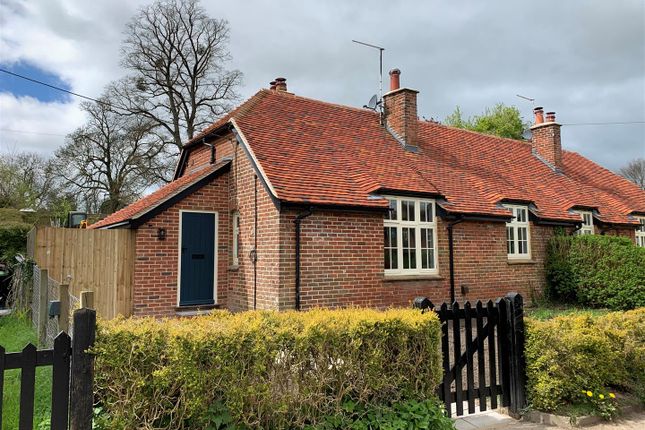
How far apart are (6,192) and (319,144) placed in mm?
22969

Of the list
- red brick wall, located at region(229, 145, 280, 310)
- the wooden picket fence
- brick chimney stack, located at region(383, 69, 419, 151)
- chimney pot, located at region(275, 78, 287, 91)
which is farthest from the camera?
chimney pot, located at region(275, 78, 287, 91)

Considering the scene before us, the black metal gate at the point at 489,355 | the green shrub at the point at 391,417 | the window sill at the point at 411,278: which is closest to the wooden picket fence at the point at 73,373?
the green shrub at the point at 391,417

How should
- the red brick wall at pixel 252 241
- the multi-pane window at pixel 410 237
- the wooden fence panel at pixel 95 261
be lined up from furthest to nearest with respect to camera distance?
the multi-pane window at pixel 410 237, the wooden fence panel at pixel 95 261, the red brick wall at pixel 252 241

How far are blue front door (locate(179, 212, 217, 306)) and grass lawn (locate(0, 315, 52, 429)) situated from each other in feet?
10.4

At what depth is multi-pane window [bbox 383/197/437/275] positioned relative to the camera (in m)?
10.7

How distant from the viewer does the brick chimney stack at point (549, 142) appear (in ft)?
60.0

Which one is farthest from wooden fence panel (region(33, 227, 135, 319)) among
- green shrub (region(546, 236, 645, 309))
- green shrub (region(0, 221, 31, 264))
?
green shrub (region(546, 236, 645, 309))

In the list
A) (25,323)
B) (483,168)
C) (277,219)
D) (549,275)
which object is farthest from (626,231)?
(25,323)

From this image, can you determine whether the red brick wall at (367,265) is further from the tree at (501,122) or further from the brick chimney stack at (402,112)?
the tree at (501,122)

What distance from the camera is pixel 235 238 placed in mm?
10992

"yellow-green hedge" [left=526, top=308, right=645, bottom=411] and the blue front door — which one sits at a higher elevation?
the blue front door

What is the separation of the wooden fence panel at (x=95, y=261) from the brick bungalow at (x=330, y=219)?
1.03 ft

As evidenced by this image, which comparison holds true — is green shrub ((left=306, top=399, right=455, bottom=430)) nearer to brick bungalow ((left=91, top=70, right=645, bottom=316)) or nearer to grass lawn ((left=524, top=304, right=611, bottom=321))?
brick bungalow ((left=91, top=70, right=645, bottom=316))

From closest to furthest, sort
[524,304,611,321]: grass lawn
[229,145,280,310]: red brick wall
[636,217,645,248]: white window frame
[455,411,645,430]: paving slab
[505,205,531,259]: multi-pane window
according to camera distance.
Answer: [455,411,645,430]: paving slab < [229,145,280,310]: red brick wall < [524,304,611,321]: grass lawn < [505,205,531,259]: multi-pane window < [636,217,645,248]: white window frame
